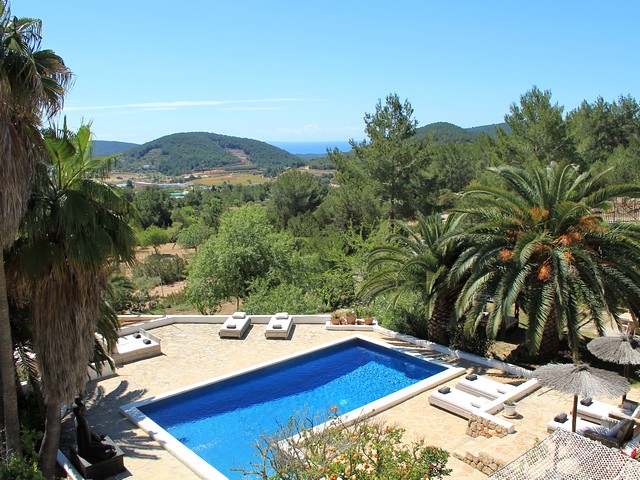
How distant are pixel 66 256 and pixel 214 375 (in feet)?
22.5

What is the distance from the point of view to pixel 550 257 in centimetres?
1243

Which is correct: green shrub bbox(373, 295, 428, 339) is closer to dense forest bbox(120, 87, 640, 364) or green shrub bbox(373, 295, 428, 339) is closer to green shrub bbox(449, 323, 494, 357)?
dense forest bbox(120, 87, 640, 364)

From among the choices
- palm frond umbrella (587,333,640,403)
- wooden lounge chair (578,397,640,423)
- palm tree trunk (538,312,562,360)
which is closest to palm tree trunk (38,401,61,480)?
palm frond umbrella (587,333,640,403)

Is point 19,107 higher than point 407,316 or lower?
higher

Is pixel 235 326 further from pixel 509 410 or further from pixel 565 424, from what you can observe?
pixel 565 424

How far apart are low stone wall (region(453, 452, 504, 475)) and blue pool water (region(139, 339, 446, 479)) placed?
3.52m

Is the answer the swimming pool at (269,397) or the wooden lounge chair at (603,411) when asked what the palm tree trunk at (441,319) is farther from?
the wooden lounge chair at (603,411)

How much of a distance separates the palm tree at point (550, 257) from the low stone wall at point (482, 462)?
3993 millimetres

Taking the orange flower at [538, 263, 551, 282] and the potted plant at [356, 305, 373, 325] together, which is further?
the potted plant at [356, 305, 373, 325]

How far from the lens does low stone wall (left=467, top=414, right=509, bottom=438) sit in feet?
32.4

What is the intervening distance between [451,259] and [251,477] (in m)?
8.18

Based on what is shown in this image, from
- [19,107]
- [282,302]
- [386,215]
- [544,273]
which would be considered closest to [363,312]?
[282,302]

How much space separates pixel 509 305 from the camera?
12.1 m

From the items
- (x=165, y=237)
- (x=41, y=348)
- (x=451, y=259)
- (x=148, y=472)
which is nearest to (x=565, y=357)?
(x=451, y=259)
